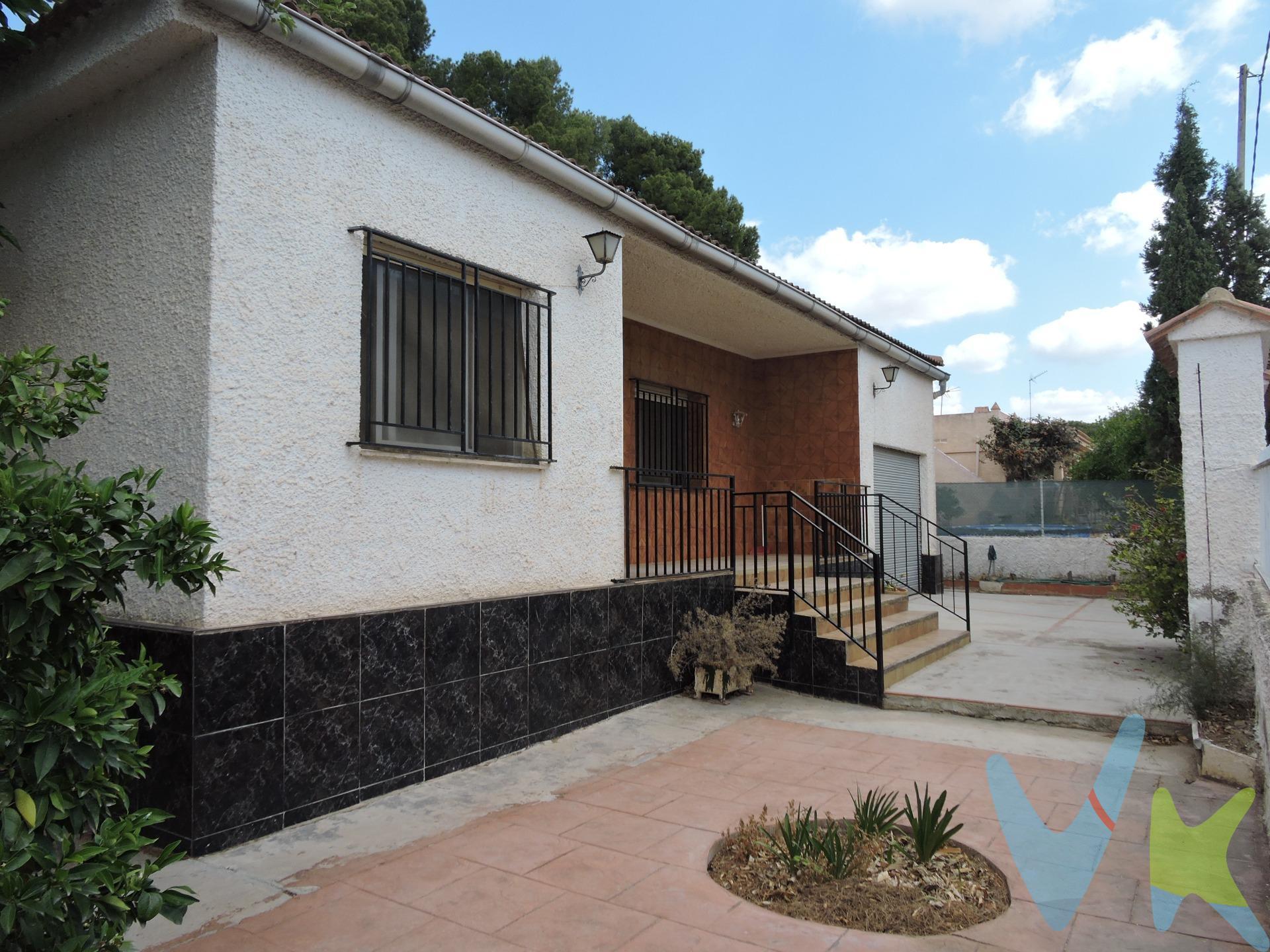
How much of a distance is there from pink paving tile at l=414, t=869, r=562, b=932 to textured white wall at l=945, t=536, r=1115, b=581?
45.4ft

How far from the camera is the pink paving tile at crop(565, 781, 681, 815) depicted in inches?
169

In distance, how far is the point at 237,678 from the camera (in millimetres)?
3738

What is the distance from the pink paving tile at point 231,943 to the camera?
2836mm

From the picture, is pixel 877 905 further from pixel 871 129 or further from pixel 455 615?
pixel 871 129

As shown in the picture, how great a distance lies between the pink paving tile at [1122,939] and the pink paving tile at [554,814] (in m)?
2.18

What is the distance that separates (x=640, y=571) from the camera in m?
7.11

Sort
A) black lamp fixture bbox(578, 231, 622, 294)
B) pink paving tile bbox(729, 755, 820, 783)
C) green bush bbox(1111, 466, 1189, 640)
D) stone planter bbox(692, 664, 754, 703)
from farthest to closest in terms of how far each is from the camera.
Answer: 1. green bush bbox(1111, 466, 1189, 640)
2. stone planter bbox(692, 664, 754, 703)
3. black lamp fixture bbox(578, 231, 622, 294)
4. pink paving tile bbox(729, 755, 820, 783)

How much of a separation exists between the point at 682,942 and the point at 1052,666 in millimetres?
6198

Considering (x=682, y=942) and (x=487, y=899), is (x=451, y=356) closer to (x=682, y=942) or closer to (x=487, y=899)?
(x=487, y=899)

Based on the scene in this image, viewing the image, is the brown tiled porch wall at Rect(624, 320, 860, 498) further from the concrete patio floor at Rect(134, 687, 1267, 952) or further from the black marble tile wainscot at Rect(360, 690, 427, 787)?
the black marble tile wainscot at Rect(360, 690, 427, 787)

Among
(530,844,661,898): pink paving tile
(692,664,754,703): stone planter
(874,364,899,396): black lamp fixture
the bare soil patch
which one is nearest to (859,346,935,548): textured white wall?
(874,364,899,396): black lamp fixture

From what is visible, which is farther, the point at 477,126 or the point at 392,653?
the point at 477,126

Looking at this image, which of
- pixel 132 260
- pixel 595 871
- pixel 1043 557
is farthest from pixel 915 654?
pixel 1043 557

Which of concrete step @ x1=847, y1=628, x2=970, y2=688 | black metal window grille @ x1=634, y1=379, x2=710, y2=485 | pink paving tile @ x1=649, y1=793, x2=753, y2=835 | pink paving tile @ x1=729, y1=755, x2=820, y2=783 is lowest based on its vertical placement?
pink paving tile @ x1=729, y1=755, x2=820, y2=783
